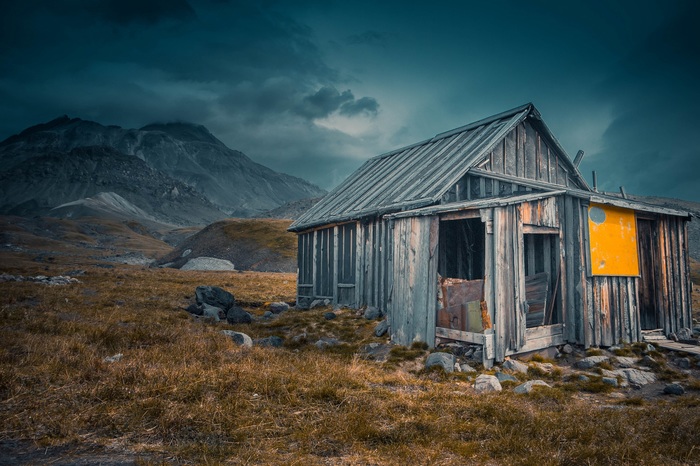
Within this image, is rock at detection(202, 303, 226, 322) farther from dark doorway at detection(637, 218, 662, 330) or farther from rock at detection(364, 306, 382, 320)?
dark doorway at detection(637, 218, 662, 330)

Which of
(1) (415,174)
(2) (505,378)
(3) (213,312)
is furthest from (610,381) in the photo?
(3) (213,312)

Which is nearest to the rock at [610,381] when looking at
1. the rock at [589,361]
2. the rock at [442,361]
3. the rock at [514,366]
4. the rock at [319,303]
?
the rock at [589,361]

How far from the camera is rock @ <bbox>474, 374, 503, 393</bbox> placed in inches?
284

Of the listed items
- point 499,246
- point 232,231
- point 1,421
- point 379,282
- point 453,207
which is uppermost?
point 232,231

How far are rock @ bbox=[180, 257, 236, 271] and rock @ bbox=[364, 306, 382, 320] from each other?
121 feet

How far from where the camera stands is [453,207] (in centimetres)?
1020

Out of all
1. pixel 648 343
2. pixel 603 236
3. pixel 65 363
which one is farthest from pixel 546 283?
pixel 65 363

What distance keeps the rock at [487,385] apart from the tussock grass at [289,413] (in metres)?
0.20

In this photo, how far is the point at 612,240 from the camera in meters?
11.6

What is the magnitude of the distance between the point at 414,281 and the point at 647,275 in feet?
25.4

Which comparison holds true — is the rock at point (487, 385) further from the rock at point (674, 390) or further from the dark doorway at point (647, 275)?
the dark doorway at point (647, 275)

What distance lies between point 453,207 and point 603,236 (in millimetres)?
4444

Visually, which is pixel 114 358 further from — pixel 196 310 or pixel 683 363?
pixel 683 363

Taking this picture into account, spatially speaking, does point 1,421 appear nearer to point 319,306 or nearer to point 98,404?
point 98,404
